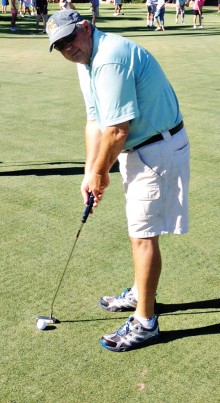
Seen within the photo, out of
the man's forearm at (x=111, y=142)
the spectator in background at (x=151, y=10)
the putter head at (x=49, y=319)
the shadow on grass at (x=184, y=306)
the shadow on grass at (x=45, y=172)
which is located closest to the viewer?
the man's forearm at (x=111, y=142)

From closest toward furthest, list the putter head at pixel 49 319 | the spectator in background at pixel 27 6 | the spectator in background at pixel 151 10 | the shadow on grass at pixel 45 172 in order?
the putter head at pixel 49 319 → the shadow on grass at pixel 45 172 → the spectator in background at pixel 151 10 → the spectator in background at pixel 27 6

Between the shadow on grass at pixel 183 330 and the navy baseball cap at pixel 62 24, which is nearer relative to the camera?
the navy baseball cap at pixel 62 24

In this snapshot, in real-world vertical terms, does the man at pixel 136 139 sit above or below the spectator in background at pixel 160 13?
above

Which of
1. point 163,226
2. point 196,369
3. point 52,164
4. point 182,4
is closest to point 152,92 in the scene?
Answer: point 163,226

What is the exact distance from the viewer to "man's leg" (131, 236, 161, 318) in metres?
3.41

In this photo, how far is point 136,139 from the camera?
316 cm

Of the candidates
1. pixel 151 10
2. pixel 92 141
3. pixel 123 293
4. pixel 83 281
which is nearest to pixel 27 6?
pixel 151 10

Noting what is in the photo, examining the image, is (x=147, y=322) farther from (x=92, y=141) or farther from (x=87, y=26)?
(x=87, y=26)

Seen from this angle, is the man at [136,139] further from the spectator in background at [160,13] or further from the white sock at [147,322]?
the spectator in background at [160,13]

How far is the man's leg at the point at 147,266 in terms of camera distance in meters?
3.41

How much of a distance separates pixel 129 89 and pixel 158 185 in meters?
0.62

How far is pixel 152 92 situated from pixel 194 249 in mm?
2028

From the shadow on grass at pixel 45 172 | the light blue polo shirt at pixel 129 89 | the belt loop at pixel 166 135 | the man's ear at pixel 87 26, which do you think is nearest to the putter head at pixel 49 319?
the light blue polo shirt at pixel 129 89

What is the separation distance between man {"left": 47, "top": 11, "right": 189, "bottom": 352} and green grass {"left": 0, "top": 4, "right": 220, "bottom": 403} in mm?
242
